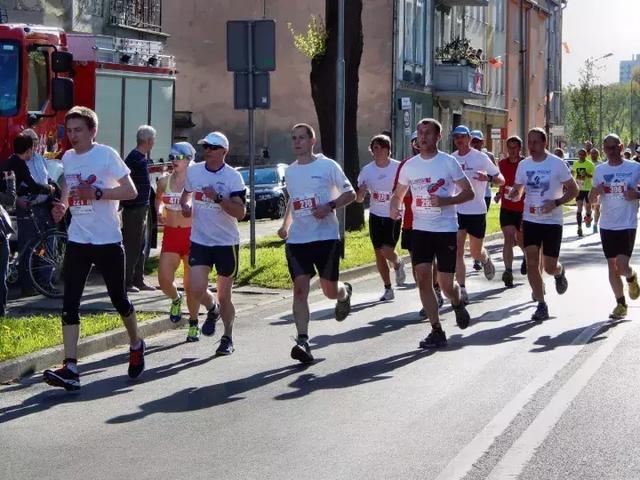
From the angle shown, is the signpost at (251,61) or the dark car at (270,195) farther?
the dark car at (270,195)

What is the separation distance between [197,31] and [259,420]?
41.2 m

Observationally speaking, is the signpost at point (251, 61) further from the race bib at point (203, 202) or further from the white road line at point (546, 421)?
the white road line at point (546, 421)

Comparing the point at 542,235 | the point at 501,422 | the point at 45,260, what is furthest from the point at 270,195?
the point at 501,422

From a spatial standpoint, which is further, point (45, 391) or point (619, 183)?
point (619, 183)

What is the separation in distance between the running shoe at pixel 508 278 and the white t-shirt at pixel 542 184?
132 inches

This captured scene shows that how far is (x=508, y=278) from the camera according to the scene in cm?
1692

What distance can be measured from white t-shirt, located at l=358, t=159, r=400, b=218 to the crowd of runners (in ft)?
0.04

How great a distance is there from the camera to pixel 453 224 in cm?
1152

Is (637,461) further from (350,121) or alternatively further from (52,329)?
(350,121)

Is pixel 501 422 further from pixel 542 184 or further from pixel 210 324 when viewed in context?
pixel 542 184

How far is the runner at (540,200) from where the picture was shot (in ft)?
43.8

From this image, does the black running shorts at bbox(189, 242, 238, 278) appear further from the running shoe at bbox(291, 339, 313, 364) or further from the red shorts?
the red shorts

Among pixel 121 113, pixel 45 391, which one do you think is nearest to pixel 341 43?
pixel 121 113

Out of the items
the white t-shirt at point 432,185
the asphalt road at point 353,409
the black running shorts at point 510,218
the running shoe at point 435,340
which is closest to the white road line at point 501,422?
the asphalt road at point 353,409
